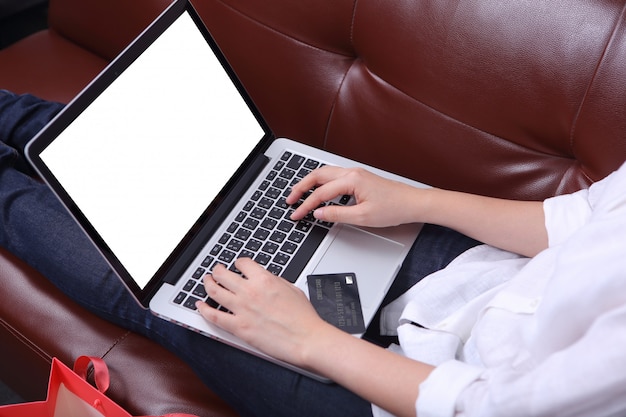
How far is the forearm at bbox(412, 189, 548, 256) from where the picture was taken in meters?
0.92

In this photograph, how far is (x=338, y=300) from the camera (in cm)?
92

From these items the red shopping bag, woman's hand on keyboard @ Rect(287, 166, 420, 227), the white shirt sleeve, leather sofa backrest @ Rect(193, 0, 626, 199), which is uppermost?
leather sofa backrest @ Rect(193, 0, 626, 199)

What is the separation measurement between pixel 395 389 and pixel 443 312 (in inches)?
6.6

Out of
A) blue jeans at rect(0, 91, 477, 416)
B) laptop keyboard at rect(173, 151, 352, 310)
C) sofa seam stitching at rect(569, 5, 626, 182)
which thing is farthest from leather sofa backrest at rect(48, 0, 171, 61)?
sofa seam stitching at rect(569, 5, 626, 182)

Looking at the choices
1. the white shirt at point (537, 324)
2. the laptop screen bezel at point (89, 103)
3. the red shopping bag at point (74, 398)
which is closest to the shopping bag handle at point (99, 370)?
the red shopping bag at point (74, 398)

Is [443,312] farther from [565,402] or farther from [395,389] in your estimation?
[565,402]

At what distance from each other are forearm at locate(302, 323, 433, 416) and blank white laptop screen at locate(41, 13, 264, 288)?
0.87ft

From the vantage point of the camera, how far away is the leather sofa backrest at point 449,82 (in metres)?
0.92

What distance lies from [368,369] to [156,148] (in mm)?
415

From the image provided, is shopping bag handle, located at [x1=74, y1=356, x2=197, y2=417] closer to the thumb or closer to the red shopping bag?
the red shopping bag

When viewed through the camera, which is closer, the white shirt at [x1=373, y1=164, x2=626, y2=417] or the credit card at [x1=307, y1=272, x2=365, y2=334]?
the white shirt at [x1=373, y1=164, x2=626, y2=417]

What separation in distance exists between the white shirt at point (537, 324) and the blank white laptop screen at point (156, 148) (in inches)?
13.4

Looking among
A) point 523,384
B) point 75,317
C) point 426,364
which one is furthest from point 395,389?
point 75,317

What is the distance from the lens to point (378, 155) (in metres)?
1.15
